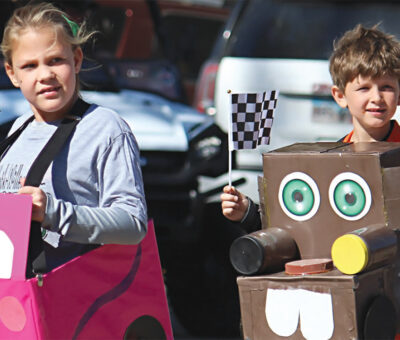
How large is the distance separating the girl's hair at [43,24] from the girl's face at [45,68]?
0.7 inches

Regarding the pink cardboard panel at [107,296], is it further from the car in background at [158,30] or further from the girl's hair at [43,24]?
the car in background at [158,30]

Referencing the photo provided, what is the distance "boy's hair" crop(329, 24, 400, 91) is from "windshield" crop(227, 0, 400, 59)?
9.49ft

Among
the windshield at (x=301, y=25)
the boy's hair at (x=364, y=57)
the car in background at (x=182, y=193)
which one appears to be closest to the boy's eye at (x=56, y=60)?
the boy's hair at (x=364, y=57)

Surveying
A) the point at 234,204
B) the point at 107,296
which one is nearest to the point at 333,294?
the point at 234,204

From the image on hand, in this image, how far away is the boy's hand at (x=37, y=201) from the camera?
2.69m

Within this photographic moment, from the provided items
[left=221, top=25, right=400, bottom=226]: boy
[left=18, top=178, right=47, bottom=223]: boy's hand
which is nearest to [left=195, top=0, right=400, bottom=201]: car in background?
[left=221, top=25, right=400, bottom=226]: boy

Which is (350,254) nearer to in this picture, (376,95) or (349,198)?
(349,198)

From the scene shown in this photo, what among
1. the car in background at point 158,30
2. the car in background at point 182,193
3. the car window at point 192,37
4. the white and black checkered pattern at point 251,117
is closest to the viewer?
the white and black checkered pattern at point 251,117

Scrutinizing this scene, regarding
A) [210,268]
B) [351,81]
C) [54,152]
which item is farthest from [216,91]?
[54,152]

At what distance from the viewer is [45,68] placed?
297 cm

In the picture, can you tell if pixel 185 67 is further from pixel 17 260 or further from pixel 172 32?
pixel 17 260

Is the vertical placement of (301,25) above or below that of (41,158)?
above

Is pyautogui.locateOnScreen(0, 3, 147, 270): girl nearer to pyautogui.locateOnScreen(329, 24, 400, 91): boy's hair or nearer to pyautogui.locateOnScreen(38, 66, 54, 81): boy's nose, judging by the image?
pyautogui.locateOnScreen(38, 66, 54, 81): boy's nose

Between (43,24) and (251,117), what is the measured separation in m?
0.71
